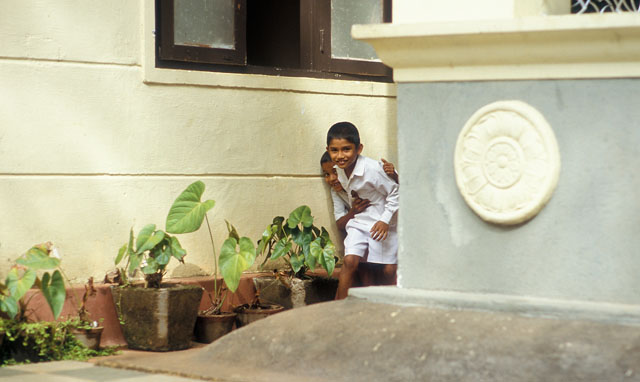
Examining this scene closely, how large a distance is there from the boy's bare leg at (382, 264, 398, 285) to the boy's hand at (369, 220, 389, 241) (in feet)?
0.93

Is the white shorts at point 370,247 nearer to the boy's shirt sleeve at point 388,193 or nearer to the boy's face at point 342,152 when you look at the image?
the boy's shirt sleeve at point 388,193

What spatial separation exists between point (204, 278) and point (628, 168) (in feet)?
10.4

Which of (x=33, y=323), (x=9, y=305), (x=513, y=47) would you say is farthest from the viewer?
(x=33, y=323)

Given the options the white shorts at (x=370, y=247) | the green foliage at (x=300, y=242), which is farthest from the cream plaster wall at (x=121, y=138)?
the white shorts at (x=370, y=247)

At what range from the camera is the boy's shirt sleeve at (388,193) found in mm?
7043

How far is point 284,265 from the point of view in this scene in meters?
7.35

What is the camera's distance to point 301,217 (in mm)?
6867

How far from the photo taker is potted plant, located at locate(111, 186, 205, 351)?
19.9 feet

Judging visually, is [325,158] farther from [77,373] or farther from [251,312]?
[77,373]

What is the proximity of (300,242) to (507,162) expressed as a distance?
223cm

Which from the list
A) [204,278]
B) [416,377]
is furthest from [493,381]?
[204,278]

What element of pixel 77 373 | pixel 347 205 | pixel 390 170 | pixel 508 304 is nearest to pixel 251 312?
pixel 347 205

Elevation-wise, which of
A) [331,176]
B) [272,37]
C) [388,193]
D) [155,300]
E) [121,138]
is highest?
[272,37]

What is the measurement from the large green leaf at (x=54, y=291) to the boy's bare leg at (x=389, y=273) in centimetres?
245
